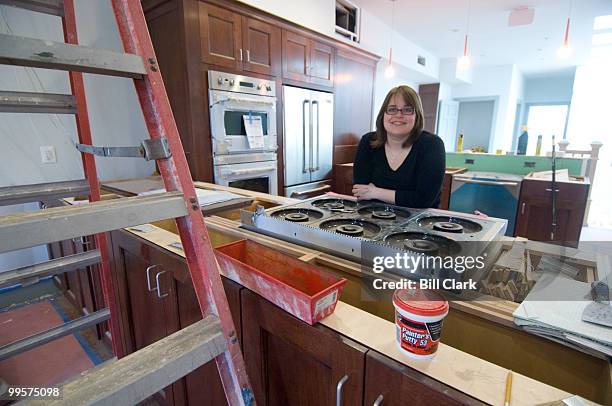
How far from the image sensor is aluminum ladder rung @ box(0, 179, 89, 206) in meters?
0.86

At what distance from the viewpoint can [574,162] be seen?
10.6 ft

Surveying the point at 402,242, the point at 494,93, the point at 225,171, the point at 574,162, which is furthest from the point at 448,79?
the point at 402,242

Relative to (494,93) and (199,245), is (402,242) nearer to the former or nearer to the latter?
(199,245)

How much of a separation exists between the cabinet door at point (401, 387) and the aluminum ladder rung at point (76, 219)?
501 mm

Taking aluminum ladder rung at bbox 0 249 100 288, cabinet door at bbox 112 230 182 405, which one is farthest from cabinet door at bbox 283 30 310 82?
aluminum ladder rung at bbox 0 249 100 288

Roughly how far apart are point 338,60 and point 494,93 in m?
5.22

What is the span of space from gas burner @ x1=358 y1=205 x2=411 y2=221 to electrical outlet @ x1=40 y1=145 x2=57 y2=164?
2457mm

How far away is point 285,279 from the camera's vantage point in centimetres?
86

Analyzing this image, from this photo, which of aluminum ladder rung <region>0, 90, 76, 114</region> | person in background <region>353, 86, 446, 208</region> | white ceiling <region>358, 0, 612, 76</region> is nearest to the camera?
aluminum ladder rung <region>0, 90, 76, 114</region>

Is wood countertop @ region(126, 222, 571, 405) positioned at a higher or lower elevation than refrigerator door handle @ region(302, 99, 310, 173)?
lower

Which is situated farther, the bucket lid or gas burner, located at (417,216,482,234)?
gas burner, located at (417,216,482,234)

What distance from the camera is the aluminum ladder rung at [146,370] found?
1.67 ft

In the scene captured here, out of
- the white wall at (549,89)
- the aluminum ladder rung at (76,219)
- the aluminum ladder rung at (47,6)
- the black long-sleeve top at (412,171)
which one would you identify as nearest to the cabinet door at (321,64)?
the black long-sleeve top at (412,171)

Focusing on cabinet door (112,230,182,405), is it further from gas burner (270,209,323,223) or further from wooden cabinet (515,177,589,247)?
wooden cabinet (515,177,589,247)
